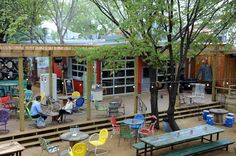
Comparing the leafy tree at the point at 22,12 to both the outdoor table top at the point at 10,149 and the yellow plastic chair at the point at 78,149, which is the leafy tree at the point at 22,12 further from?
the yellow plastic chair at the point at 78,149

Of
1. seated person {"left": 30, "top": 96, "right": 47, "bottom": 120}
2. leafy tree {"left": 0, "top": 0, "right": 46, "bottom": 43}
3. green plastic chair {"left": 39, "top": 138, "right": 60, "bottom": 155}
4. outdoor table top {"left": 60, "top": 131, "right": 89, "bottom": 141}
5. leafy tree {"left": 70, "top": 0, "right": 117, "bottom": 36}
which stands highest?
leafy tree {"left": 70, "top": 0, "right": 117, "bottom": 36}

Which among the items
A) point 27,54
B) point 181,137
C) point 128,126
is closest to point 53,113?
point 27,54

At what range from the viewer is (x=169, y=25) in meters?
10.5

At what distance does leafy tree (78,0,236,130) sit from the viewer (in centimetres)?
991

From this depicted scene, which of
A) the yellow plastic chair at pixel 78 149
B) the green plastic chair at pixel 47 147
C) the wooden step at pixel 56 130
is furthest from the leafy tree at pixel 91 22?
the yellow plastic chair at pixel 78 149

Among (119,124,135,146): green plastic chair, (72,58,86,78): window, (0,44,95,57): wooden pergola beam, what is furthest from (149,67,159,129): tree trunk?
(72,58,86,78): window

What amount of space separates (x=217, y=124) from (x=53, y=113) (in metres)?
7.34

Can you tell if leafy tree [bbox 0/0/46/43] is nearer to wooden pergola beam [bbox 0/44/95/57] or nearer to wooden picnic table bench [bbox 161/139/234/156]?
wooden pergola beam [bbox 0/44/95/57]

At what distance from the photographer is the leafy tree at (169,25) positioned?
9.91 meters

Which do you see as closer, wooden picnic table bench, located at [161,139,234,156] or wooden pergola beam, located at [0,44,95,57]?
wooden picnic table bench, located at [161,139,234,156]

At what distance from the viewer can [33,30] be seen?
60.3 ft

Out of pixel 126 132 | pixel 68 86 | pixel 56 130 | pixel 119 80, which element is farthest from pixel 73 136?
pixel 119 80

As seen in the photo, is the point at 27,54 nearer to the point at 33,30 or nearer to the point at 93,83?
the point at 93,83

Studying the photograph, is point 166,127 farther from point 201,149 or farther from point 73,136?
point 73,136
